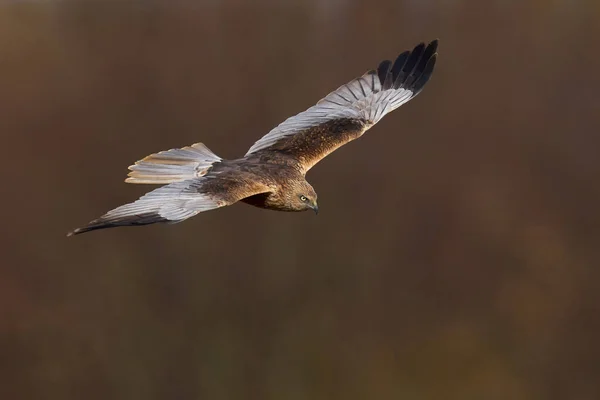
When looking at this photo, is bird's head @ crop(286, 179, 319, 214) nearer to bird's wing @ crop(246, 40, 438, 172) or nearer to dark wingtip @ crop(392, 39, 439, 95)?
bird's wing @ crop(246, 40, 438, 172)

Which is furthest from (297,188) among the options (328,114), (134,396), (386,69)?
(134,396)

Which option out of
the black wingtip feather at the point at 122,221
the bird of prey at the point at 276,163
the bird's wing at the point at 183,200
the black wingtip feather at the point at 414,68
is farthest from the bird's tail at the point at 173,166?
the black wingtip feather at the point at 414,68

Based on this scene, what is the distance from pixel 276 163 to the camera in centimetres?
751

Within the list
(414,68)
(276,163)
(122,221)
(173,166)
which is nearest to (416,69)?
(414,68)

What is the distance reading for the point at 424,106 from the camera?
2245 cm

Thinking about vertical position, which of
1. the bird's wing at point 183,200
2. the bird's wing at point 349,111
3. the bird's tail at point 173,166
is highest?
the bird's wing at point 349,111

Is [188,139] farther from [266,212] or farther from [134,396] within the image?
[134,396]

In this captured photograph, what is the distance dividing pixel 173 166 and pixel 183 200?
108cm

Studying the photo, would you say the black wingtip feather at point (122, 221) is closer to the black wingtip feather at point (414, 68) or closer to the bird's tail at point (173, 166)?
the bird's tail at point (173, 166)

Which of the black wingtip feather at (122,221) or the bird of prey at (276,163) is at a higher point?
the bird of prey at (276,163)

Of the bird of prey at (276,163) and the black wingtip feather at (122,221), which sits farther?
the bird of prey at (276,163)

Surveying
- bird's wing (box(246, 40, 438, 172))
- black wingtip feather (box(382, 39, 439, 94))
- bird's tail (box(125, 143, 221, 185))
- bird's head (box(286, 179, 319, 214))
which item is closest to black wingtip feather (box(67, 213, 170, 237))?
bird's tail (box(125, 143, 221, 185))

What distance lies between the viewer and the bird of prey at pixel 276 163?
6.20 meters

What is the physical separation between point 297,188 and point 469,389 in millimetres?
14392
